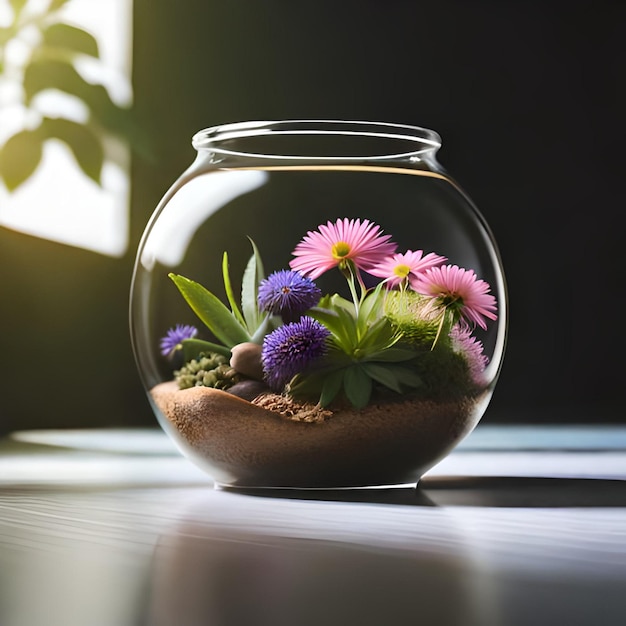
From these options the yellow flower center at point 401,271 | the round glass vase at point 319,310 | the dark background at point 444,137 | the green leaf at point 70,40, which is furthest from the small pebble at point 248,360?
the green leaf at point 70,40

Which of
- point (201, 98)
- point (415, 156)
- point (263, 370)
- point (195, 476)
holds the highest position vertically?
point (201, 98)

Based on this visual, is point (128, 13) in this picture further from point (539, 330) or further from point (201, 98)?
point (539, 330)

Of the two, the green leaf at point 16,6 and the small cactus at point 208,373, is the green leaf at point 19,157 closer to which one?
the green leaf at point 16,6

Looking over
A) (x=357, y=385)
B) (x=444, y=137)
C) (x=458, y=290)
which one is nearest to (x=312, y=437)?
(x=357, y=385)

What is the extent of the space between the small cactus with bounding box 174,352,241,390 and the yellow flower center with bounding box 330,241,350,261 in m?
0.11

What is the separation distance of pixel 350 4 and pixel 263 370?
1.02 metres

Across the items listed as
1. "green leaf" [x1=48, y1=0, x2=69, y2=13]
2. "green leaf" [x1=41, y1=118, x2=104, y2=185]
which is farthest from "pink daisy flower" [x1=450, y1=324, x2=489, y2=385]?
"green leaf" [x1=48, y1=0, x2=69, y2=13]

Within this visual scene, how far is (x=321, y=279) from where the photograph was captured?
2.28 ft

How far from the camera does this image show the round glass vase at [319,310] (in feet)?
2.23

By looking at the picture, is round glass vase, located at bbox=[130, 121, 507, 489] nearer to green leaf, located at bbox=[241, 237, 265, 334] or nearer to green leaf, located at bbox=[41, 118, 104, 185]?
green leaf, located at bbox=[241, 237, 265, 334]

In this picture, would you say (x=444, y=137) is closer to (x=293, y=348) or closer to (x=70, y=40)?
(x=70, y=40)

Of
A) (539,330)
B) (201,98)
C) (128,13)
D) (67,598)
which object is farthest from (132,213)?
(67,598)

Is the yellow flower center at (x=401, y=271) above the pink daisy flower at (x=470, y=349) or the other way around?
above

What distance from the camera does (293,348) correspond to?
2.19ft
